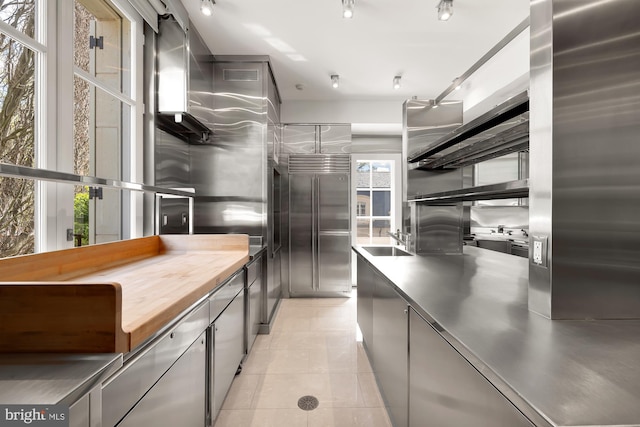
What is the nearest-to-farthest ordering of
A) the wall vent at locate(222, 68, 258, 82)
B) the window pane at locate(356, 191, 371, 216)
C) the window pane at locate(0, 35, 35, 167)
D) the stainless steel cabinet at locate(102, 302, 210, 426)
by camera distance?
the stainless steel cabinet at locate(102, 302, 210, 426) → the window pane at locate(0, 35, 35, 167) → the wall vent at locate(222, 68, 258, 82) → the window pane at locate(356, 191, 371, 216)

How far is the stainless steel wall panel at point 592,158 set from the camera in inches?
40.8

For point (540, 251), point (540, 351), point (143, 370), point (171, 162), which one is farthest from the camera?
point (171, 162)

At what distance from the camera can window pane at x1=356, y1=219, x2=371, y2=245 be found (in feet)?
17.7

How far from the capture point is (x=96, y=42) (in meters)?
2.20

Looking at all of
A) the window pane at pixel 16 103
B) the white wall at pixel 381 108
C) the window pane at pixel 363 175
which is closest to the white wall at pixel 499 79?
the white wall at pixel 381 108

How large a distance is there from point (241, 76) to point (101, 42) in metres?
1.44

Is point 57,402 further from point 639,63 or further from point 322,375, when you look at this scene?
point 322,375

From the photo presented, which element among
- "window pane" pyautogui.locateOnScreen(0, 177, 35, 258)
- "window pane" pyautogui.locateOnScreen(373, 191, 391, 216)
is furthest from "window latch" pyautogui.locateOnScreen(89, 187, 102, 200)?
"window pane" pyautogui.locateOnScreen(373, 191, 391, 216)

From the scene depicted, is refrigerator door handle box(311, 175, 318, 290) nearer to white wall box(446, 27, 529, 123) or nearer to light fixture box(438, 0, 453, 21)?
white wall box(446, 27, 529, 123)

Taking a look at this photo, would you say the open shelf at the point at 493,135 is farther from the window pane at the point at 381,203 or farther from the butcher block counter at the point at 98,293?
the window pane at the point at 381,203

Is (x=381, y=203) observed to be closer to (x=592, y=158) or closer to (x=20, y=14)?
(x=592, y=158)

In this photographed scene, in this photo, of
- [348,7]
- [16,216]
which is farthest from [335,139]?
[16,216]

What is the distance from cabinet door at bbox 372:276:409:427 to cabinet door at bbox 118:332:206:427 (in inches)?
39.0

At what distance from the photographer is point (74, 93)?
6.23 ft
